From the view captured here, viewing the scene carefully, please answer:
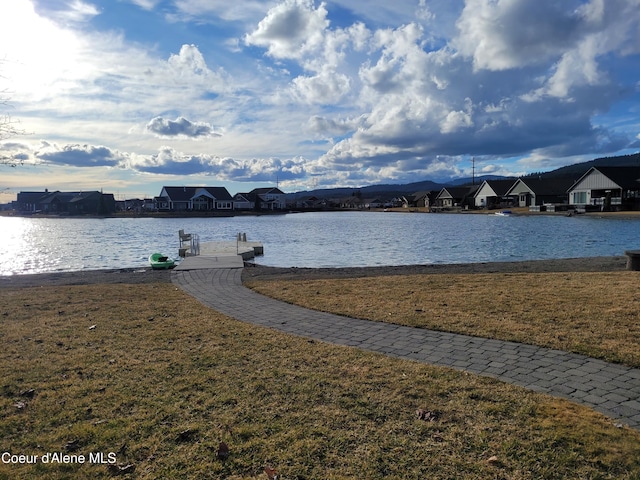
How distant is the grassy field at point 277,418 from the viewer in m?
3.09

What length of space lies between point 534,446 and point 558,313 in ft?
15.5

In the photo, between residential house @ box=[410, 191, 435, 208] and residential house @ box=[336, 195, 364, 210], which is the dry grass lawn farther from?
residential house @ box=[336, 195, 364, 210]

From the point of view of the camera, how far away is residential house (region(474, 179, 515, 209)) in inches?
3479

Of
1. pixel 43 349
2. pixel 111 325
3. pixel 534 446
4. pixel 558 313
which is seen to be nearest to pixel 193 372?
pixel 43 349

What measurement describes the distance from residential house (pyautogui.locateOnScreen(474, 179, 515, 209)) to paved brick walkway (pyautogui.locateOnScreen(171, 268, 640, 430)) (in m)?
88.1

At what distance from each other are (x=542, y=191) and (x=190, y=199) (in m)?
78.8

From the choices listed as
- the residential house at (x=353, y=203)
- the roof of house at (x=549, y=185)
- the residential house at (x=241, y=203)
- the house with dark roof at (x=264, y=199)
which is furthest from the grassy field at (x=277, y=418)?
the residential house at (x=353, y=203)

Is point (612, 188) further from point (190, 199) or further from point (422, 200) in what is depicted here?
point (190, 199)

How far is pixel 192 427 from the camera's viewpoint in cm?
363

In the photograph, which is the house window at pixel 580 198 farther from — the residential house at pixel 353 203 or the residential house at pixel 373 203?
the residential house at pixel 353 203


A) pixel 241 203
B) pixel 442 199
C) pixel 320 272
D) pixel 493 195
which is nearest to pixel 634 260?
pixel 320 272

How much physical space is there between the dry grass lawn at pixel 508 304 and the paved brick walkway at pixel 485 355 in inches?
13.9

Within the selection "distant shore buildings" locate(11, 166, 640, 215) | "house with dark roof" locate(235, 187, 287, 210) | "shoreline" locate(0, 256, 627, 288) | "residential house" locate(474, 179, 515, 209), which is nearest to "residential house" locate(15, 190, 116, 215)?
"distant shore buildings" locate(11, 166, 640, 215)

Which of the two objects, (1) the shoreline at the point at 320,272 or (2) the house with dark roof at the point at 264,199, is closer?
(1) the shoreline at the point at 320,272
